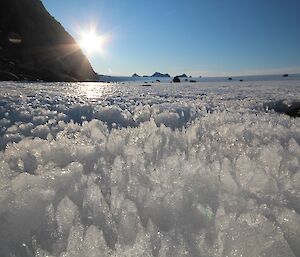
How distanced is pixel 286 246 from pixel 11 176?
3298 millimetres

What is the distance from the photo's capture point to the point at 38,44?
3159 inches

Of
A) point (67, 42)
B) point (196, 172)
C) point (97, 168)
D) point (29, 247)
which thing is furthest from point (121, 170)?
point (67, 42)

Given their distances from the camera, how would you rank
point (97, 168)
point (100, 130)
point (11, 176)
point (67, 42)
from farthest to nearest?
point (67, 42)
point (100, 130)
point (97, 168)
point (11, 176)

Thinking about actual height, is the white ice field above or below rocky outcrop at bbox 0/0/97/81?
below

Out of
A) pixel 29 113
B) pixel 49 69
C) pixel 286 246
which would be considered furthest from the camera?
pixel 49 69

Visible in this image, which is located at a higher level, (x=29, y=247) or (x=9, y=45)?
(x=9, y=45)

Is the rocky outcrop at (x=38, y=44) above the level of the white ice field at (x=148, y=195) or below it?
above

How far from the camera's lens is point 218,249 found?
2.73m

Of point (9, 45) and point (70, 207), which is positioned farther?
point (9, 45)

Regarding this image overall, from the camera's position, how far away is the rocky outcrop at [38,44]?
230 ft

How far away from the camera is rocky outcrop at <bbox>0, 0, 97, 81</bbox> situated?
2763 inches

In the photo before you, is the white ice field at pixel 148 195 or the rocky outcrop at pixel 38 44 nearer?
the white ice field at pixel 148 195

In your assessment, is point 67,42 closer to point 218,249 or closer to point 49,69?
point 49,69

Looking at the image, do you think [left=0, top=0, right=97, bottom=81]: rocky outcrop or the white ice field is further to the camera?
[left=0, top=0, right=97, bottom=81]: rocky outcrop
